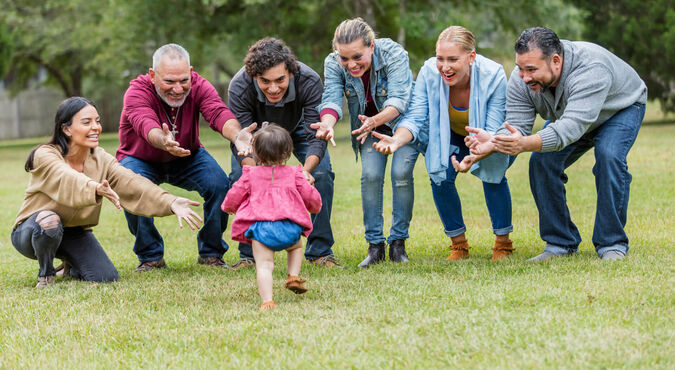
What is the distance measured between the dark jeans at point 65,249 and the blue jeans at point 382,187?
2201 mm

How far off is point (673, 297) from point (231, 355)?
2.72 meters

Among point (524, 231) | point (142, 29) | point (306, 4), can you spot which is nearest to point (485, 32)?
point (306, 4)

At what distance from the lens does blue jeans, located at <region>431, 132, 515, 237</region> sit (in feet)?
22.4

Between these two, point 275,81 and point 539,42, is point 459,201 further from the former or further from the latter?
point 275,81

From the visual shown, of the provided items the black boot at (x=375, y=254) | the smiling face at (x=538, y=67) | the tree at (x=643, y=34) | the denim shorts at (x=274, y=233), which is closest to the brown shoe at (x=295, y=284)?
the denim shorts at (x=274, y=233)

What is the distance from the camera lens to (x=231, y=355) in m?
4.18

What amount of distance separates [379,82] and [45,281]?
10.5 feet

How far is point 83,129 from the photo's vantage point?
626 centimetres

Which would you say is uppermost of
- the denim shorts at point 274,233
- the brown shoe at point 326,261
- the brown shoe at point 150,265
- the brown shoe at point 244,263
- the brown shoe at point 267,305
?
the denim shorts at point 274,233

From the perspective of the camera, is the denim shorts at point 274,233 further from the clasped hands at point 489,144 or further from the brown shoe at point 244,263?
the brown shoe at point 244,263

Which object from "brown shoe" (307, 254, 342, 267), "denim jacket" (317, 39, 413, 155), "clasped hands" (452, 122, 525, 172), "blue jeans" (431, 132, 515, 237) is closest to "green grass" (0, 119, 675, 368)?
"brown shoe" (307, 254, 342, 267)

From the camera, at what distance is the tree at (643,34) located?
23688mm

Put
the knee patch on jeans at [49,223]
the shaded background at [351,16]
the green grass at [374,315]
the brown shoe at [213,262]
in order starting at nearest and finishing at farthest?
the green grass at [374,315]
the knee patch on jeans at [49,223]
the brown shoe at [213,262]
the shaded background at [351,16]

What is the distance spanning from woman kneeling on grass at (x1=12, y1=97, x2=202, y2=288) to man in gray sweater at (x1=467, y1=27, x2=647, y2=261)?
2693mm
